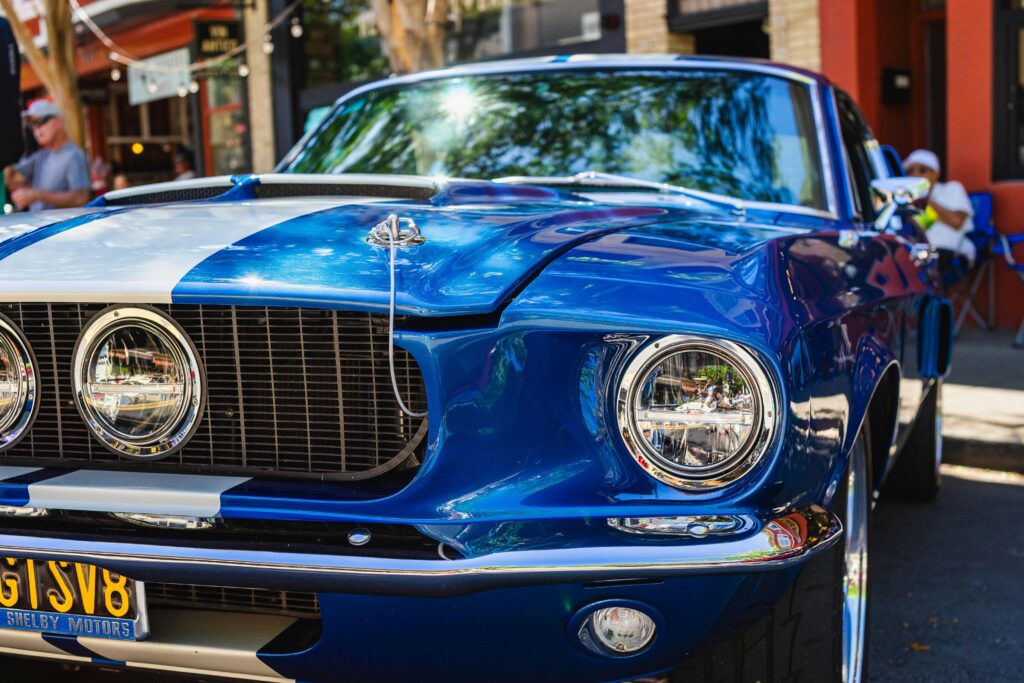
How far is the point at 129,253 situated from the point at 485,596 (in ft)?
3.07

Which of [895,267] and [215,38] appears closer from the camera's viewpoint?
[895,267]

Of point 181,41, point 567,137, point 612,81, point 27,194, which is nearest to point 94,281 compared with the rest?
point 567,137

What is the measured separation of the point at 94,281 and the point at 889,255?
2.10m

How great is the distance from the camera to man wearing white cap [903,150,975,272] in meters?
8.77

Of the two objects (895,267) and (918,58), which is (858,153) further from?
(918,58)

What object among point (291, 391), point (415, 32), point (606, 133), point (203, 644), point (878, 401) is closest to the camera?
point (203, 644)

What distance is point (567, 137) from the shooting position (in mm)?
3668

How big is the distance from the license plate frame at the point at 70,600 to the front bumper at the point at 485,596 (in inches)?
2.0

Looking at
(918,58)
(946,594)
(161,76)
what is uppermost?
(161,76)

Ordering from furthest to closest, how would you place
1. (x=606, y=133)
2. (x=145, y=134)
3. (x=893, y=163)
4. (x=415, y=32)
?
(x=145, y=134)
(x=415, y=32)
(x=893, y=163)
(x=606, y=133)

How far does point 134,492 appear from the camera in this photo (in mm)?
2160

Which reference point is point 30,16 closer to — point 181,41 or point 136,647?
point 181,41

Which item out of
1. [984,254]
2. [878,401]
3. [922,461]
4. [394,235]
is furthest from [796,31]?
[394,235]

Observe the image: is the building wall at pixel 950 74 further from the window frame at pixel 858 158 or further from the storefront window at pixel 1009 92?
the window frame at pixel 858 158
